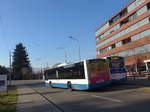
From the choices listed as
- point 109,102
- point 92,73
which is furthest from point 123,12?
point 109,102

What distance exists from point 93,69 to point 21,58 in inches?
3570

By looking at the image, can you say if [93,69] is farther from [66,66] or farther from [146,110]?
[146,110]

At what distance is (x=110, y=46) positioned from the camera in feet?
217

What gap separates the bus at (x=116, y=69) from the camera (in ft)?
57.2

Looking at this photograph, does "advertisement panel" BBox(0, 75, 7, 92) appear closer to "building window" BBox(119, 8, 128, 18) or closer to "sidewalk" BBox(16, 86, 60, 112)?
"sidewalk" BBox(16, 86, 60, 112)

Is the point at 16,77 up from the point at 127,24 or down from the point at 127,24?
down

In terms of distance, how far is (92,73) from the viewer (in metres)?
15.5

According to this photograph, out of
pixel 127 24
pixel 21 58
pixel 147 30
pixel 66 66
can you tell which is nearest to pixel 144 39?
pixel 147 30

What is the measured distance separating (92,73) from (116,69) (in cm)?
333

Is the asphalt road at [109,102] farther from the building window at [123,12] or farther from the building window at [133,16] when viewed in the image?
the building window at [123,12]

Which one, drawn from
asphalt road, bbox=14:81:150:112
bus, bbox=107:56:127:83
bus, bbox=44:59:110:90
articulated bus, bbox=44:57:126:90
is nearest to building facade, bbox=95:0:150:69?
bus, bbox=107:56:127:83

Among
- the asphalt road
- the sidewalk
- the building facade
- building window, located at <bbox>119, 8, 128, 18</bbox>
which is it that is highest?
building window, located at <bbox>119, 8, 128, 18</bbox>

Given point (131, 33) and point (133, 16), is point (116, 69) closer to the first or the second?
point (131, 33)

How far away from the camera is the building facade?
4581cm
